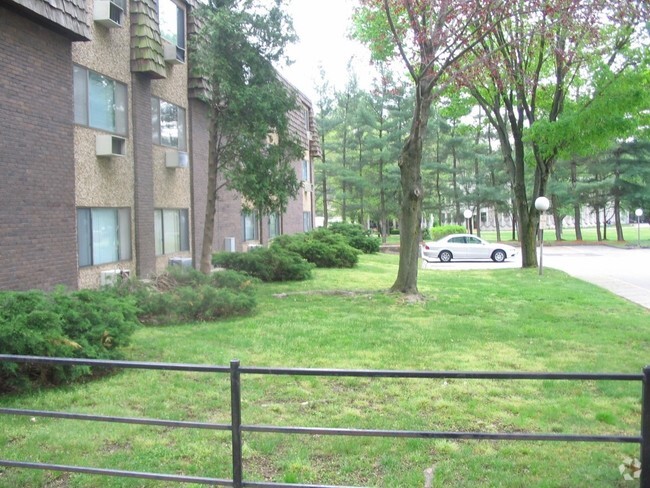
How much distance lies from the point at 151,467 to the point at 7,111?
819cm

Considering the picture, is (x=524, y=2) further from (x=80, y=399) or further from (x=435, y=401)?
(x=80, y=399)

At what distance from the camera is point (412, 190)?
13164mm

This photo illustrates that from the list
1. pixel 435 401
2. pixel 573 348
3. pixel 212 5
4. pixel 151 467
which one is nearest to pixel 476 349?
pixel 573 348

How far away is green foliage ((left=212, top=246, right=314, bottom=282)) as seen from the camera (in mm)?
16625

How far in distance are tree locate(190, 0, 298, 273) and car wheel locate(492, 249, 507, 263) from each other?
55.1 ft

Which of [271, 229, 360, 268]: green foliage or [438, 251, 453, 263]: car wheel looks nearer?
[271, 229, 360, 268]: green foliage

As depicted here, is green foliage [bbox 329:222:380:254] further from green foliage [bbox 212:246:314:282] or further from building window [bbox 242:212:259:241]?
green foliage [bbox 212:246:314:282]

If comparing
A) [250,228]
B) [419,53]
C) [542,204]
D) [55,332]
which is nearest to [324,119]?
[250,228]

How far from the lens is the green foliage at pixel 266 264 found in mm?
16625

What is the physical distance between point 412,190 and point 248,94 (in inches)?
174

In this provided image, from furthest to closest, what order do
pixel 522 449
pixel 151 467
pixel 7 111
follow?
pixel 7 111 → pixel 522 449 → pixel 151 467

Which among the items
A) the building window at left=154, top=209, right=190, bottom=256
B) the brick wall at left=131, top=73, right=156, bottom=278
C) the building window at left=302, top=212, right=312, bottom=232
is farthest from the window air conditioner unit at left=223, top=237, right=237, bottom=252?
the building window at left=302, top=212, right=312, bottom=232

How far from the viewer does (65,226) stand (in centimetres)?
1166

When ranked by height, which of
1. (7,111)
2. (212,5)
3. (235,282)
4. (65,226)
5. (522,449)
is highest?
(212,5)
